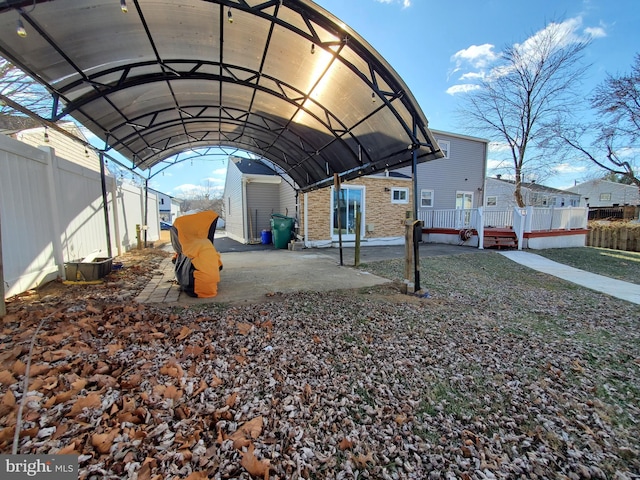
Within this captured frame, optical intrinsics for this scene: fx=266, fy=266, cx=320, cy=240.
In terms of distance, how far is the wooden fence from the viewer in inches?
534

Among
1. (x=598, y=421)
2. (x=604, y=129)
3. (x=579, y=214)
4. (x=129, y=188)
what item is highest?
(x=604, y=129)

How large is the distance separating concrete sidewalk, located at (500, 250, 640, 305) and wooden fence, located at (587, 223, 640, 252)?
352 inches

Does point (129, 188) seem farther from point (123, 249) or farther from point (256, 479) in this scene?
point (256, 479)

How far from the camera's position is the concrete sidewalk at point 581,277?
5.28 m

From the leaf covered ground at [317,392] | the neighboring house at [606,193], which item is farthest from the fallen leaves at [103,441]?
the neighboring house at [606,193]

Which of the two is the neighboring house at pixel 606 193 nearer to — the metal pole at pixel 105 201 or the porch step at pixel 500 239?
the porch step at pixel 500 239

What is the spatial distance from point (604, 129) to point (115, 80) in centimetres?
2238

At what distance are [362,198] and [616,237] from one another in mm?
13949

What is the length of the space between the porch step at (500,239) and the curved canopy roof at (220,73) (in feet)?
23.6

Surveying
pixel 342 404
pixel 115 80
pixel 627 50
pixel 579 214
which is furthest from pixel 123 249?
pixel 627 50

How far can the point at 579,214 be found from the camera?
12227 mm

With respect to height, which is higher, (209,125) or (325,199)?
(209,125)

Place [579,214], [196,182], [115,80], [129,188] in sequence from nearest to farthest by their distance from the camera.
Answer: [115,80] < [129,188] < [579,214] < [196,182]

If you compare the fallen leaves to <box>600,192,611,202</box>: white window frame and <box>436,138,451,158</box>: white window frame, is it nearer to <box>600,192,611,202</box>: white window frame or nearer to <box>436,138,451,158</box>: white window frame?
<box>436,138,451,158</box>: white window frame
